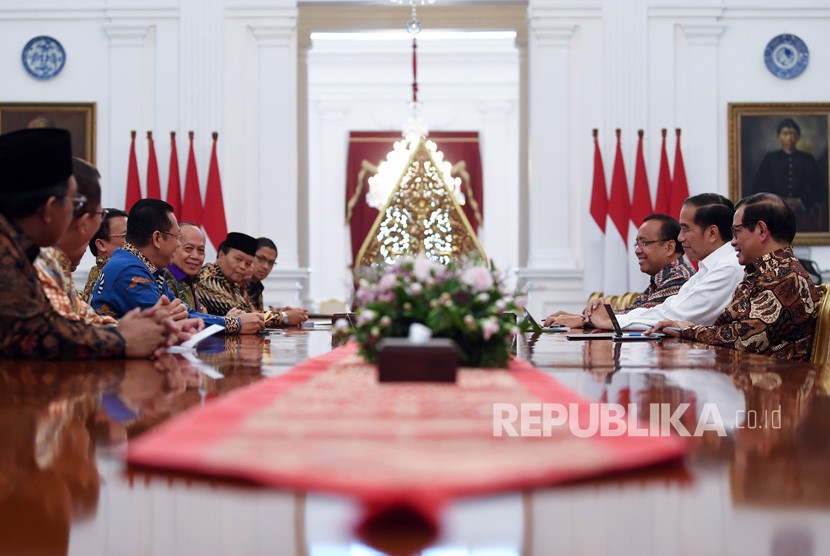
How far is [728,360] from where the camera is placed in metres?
2.76

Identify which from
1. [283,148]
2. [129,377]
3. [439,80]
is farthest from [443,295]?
[439,80]

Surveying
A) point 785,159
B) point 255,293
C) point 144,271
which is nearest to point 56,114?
point 255,293

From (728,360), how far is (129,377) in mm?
1684

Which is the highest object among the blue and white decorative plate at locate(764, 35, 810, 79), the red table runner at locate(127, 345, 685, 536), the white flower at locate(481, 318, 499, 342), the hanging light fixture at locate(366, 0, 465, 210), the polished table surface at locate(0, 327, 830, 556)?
the blue and white decorative plate at locate(764, 35, 810, 79)

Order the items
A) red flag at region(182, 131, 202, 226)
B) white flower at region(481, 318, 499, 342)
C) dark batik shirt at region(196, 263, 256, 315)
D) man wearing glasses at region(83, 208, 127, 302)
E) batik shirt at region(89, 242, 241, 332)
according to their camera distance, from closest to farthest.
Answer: white flower at region(481, 318, 499, 342), batik shirt at region(89, 242, 241, 332), man wearing glasses at region(83, 208, 127, 302), dark batik shirt at region(196, 263, 256, 315), red flag at region(182, 131, 202, 226)

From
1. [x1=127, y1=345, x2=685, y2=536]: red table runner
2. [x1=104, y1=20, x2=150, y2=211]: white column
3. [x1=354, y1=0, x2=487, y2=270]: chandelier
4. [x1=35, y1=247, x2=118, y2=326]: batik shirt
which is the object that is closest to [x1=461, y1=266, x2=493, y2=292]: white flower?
[x1=127, y1=345, x2=685, y2=536]: red table runner

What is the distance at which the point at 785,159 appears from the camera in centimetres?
871

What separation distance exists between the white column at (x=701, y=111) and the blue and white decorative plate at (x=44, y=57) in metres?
5.78

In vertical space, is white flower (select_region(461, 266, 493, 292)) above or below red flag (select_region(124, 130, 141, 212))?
below

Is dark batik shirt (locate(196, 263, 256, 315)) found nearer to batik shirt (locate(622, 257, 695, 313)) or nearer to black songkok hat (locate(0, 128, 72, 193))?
batik shirt (locate(622, 257, 695, 313))

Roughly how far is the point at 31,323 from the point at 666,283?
3.89 m

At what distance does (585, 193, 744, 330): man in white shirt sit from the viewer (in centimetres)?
478

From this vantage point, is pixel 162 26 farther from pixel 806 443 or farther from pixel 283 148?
pixel 806 443

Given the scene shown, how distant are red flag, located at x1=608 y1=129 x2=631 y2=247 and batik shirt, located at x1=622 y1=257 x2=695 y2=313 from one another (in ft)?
9.03
